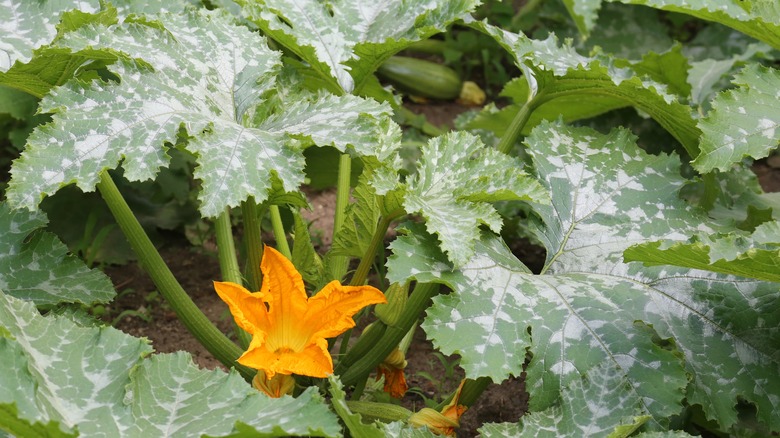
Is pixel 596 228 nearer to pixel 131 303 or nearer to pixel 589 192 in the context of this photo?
pixel 589 192

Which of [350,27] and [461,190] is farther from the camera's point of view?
[350,27]

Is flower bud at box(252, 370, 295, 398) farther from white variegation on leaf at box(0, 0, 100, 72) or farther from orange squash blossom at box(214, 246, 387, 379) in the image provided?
white variegation on leaf at box(0, 0, 100, 72)

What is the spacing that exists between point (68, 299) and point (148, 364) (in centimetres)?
52

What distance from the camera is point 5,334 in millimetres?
1825

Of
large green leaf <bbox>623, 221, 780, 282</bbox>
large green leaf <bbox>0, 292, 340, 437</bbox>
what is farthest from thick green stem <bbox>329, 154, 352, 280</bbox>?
large green leaf <bbox>623, 221, 780, 282</bbox>

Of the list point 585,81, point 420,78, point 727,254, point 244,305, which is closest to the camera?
point 727,254

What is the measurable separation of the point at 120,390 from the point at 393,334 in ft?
2.46

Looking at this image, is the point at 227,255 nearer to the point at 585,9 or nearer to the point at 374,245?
the point at 374,245

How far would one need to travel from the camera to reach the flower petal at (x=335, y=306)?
2.16 meters

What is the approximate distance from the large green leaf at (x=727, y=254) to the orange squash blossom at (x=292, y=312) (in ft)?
1.97

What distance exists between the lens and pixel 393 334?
2402 mm

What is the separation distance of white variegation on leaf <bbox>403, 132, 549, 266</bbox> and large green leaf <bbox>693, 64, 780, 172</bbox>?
455mm

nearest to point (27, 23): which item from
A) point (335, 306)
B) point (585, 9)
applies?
point (335, 306)

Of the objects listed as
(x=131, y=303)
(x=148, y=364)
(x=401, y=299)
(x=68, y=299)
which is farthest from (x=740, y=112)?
(x=131, y=303)
